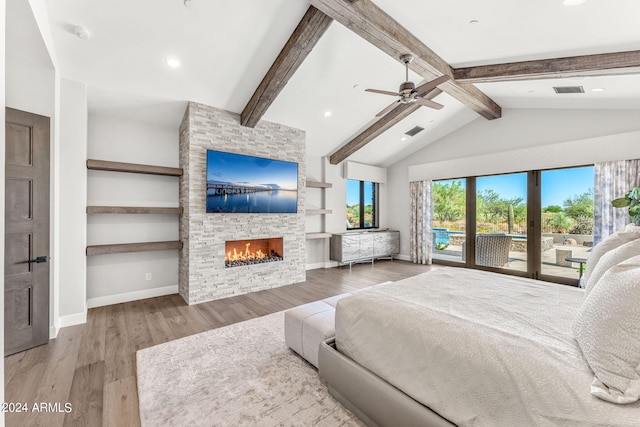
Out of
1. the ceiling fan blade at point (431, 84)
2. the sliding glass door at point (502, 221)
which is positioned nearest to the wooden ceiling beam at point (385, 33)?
the ceiling fan blade at point (431, 84)

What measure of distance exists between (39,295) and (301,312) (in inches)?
101

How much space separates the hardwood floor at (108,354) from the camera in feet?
5.99

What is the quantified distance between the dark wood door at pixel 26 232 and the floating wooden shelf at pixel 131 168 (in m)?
0.74

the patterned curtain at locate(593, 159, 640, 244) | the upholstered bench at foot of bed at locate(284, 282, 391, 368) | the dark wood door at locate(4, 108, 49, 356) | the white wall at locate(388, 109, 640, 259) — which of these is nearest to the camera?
the upholstered bench at foot of bed at locate(284, 282, 391, 368)

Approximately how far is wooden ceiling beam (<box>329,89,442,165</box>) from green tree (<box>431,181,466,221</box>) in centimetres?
221

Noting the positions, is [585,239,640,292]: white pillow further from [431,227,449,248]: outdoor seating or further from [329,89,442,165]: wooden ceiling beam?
[431,227,449,248]: outdoor seating

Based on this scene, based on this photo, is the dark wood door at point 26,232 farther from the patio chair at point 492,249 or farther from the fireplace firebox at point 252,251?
the patio chair at point 492,249

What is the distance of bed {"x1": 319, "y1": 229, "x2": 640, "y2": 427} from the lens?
3.19 ft

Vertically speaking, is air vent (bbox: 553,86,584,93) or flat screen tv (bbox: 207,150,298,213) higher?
air vent (bbox: 553,86,584,93)

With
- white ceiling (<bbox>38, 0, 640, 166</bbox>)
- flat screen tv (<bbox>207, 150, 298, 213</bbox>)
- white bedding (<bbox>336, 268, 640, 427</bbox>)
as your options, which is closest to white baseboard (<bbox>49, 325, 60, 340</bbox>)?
flat screen tv (<bbox>207, 150, 298, 213</bbox>)

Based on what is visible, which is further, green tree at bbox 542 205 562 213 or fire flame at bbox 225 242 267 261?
green tree at bbox 542 205 562 213

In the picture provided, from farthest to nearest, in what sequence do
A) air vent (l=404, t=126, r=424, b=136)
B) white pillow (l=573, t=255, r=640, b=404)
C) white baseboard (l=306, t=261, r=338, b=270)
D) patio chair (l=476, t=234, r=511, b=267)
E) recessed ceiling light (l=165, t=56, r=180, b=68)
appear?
white baseboard (l=306, t=261, r=338, b=270)
air vent (l=404, t=126, r=424, b=136)
patio chair (l=476, t=234, r=511, b=267)
recessed ceiling light (l=165, t=56, r=180, b=68)
white pillow (l=573, t=255, r=640, b=404)

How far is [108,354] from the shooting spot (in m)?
2.54

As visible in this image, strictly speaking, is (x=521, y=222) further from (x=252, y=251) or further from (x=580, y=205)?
(x=252, y=251)
